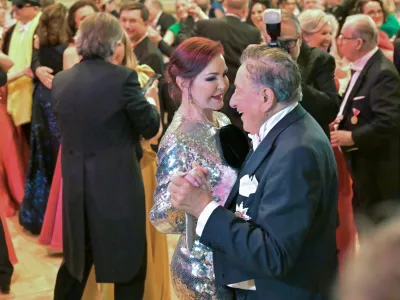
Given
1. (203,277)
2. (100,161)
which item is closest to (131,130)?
(100,161)

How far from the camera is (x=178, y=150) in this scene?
6.86ft

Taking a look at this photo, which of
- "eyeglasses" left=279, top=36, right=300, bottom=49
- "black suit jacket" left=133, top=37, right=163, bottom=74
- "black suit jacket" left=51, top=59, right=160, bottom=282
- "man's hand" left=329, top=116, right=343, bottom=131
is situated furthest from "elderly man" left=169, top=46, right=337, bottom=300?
"black suit jacket" left=133, top=37, right=163, bottom=74

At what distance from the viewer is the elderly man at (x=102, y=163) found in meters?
2.76

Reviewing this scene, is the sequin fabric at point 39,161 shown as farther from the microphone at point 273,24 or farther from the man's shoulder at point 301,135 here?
the man's shoulder at point 301,135

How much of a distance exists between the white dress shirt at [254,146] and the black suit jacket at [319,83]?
4.74ft

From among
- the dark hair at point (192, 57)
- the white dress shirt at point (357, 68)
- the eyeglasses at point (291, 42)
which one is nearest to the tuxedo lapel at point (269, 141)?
the dark hair at point (192, 57)

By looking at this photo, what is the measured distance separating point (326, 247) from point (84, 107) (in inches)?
54.7

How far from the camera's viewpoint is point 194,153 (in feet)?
6.86

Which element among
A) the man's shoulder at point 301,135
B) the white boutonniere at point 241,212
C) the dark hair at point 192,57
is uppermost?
the man's shoulder at point 301,135

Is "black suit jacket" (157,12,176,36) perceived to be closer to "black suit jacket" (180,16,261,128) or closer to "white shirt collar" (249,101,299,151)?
"black suit jacket" (180,16,261,128)

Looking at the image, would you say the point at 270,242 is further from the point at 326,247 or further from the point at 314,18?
the point at 314,18

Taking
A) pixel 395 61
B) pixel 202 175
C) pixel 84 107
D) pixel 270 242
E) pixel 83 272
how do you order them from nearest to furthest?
pixel 270 242 → pixel 202 175 → pixel 84 107 → pixel 83 272 → pixel 395 61

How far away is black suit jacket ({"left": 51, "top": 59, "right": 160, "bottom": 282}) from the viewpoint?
9.04 ft

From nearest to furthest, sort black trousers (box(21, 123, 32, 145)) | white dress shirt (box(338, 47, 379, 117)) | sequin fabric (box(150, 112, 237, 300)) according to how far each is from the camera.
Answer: sequin fabric (box(150, 112, 237, 300)) → white dress shirt (box(338, 47, 379, 117)) → black trousers (box(21, 123, 32, 145))
